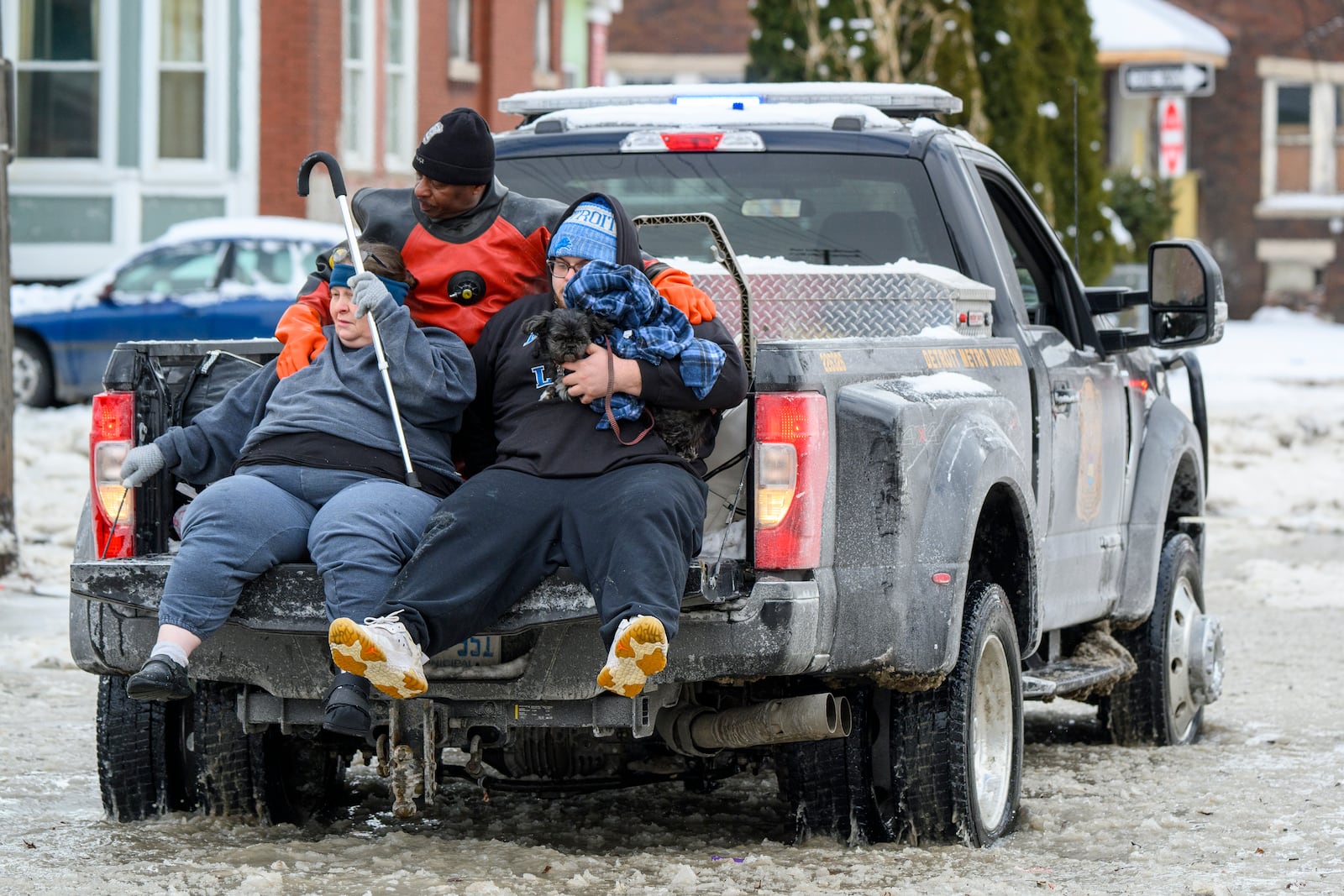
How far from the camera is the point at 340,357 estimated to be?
5.26m

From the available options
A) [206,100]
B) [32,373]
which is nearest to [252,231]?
[32,373]

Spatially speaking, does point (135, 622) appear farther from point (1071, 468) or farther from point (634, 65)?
point (634, 65)

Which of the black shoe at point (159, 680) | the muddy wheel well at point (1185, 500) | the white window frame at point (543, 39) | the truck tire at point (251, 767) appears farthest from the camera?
the white window frame at point (543, 39)

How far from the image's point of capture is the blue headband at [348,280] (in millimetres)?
5301

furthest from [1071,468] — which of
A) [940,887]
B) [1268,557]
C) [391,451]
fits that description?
[1268,557]

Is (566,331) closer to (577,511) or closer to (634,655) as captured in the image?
(577,511)

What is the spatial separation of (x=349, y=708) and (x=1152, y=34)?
32728mm

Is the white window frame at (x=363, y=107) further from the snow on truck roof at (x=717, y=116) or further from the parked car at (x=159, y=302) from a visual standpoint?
the snow on truck roof at (x=717, y=116)

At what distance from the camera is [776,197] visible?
21.1 ft

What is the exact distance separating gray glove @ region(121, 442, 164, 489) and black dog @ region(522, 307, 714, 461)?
0.95 metres

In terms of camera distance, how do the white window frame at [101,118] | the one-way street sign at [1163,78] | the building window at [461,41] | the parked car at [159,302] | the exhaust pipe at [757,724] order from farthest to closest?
the building window at [461,41] < the white window frame at [101,118] < the parked car at [159,302] < the one-way street sign at [1163,78] < the exhaust pipe at [757,724]

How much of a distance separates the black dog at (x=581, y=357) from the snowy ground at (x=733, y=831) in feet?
3.30

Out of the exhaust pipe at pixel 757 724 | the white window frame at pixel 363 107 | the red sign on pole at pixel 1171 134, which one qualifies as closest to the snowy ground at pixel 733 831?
the exhaust pipe at pixel 757 724

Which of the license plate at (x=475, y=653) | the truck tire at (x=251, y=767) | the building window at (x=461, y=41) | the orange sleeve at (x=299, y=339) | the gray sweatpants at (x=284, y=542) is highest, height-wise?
the building window at (x=461, y=41)
